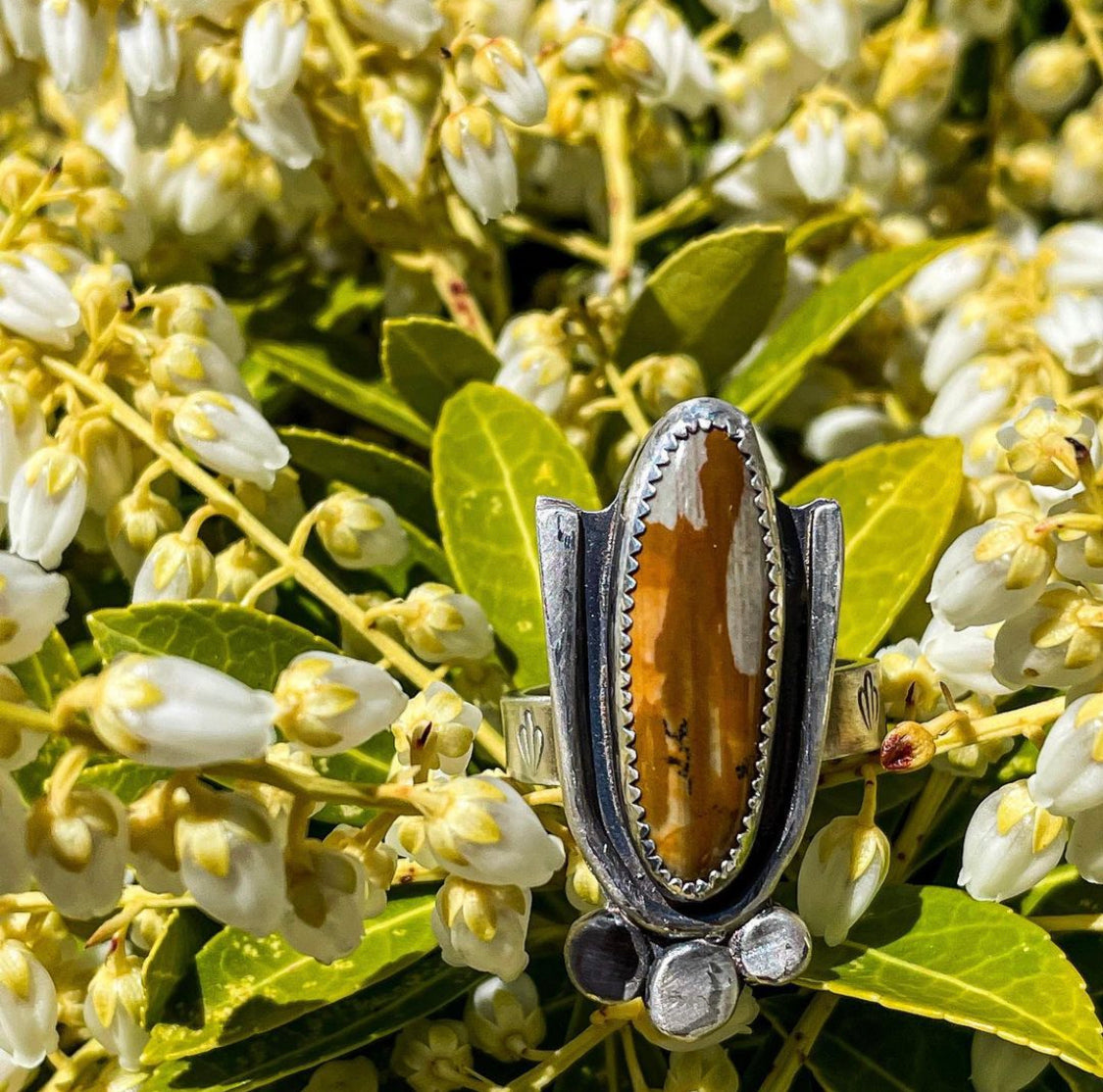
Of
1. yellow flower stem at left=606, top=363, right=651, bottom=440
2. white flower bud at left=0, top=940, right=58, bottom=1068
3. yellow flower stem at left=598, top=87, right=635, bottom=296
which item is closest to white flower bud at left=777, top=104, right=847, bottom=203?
yellow flower stem at left=598, top=87, right=635, bottom=296

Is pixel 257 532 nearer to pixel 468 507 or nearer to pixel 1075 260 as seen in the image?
pixel 468 507

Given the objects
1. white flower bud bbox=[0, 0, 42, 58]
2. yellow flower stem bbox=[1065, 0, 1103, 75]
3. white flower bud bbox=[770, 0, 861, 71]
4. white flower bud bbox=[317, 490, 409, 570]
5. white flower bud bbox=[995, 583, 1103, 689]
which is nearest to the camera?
white flower bud bbox=[995, 583, 1103, 689]

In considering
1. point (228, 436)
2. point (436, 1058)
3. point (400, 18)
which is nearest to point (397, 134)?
point (400, 18)

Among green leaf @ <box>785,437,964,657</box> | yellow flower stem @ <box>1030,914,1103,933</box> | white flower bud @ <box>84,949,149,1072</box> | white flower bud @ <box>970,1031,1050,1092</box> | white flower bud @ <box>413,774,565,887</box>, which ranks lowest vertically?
white flower bud @ <box>970,1031,1050,1092</box>

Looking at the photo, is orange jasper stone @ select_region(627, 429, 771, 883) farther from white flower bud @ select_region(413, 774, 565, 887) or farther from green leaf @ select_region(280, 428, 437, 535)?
green leaf @ select_region(280, 428, 437, 535)

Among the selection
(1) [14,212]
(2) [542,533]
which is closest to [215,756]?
(2) [542,533]

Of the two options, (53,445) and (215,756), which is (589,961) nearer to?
(215,756)

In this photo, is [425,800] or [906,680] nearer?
[425,800]
